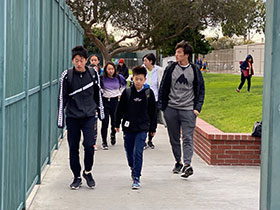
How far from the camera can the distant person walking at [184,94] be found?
8859 millimetres

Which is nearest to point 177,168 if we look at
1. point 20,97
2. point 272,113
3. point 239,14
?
point 20,97

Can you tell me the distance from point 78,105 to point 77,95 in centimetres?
13

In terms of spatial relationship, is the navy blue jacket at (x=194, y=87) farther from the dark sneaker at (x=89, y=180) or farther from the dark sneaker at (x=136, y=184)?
the dark sneaker at (x=89, y=180)

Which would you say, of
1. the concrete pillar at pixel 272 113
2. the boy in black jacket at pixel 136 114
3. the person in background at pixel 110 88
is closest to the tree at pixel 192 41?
the person in background at pixel 110 88

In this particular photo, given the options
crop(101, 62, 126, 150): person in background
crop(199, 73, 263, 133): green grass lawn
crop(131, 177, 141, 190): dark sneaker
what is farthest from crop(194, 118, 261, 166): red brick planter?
crop(101, 62, 126, 150): person in background

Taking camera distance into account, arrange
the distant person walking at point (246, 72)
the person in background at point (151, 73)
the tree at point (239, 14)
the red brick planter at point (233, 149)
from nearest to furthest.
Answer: the red brick planter at point (233, 149) → the person in background at point (151, 73) → the distant person walking at point (246, 72) → the tree at point (239, 14)

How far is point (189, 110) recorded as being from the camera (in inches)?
351

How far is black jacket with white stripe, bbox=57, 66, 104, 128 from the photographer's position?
309 inches

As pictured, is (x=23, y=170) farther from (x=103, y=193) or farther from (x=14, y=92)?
(x=103, y=193)

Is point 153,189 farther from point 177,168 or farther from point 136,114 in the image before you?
point 177,168

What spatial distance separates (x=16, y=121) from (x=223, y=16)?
36.5m

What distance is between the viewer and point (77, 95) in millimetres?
7922

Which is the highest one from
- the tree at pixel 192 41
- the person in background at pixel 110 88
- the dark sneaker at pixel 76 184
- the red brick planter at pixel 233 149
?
the tree at pixel 192 41

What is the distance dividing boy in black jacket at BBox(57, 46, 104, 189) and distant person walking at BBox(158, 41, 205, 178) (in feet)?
4.47
